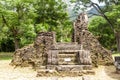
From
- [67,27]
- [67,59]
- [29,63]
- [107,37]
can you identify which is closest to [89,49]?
[67,59]

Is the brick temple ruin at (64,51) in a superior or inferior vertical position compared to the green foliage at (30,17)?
inferior

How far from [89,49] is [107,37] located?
20211 mm

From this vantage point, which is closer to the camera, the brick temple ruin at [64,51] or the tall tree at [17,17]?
the brick temple ruin at [64,51]

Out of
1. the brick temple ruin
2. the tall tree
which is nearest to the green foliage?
the tall tree

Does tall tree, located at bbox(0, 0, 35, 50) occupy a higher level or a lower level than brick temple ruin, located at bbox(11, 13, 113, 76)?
higher

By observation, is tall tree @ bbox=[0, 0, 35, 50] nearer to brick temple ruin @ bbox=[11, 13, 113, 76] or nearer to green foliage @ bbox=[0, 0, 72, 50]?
green foliage @ bbox=[0, 0, 72, 50]

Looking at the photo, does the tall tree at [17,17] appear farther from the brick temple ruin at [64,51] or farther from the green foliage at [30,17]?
the brick temple ruin at [64,51]

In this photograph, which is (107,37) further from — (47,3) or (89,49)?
(89,49)

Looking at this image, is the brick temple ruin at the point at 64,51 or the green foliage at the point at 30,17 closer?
the brick temple ruin at the point at 64,51

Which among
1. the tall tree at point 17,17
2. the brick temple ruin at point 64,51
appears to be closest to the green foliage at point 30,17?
the tall tree at point 17,17

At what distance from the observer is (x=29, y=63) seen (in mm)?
17672

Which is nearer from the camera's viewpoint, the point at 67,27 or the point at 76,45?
the point at 76,45

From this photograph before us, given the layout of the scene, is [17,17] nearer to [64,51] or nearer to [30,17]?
[30,17]

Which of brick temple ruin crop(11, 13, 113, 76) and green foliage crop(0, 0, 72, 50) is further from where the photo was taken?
green foliage crop(0, 0, 72, 50)
